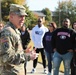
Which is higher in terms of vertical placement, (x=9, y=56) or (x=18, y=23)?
(x=18, y=23)

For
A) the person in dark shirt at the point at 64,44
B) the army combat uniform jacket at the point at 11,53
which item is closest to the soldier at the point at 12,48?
the army combat uniform jacket at the point at 11,53

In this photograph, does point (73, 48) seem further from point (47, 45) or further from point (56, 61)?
point (47, 45)

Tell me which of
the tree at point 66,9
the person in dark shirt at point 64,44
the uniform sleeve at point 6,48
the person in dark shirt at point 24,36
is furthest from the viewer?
the tree at point 66,9

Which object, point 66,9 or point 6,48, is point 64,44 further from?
point 66,9

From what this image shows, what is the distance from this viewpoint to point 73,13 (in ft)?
207

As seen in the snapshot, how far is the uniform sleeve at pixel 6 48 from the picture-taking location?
374cm

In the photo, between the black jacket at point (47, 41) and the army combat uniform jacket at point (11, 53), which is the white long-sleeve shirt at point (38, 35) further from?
the army combat uniform jacket at point (11, 53)

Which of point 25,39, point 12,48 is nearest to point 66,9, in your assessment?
point 25,39

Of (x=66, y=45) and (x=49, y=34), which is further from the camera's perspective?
(x=49, y=34)

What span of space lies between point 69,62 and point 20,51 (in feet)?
12.9

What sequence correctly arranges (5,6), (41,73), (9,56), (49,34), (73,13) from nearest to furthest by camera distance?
(9,56) < (49,34) < (41,73) < (5,6) < (73,13)

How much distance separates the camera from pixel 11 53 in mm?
3768

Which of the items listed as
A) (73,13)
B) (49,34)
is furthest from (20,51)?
(73,13)

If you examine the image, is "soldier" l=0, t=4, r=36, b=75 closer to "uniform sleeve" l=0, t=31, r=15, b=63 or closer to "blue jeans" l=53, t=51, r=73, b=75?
"uniform sleeve" l=0, t=31, r=15, b=63
